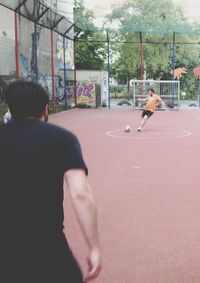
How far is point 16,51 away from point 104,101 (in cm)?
1391

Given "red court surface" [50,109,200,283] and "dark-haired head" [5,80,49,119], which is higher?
"dark-haired head" [5,80,49,119]

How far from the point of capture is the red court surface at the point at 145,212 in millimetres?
4262

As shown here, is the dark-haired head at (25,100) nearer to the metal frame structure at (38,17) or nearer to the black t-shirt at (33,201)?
the black t-shirt at (33,201)

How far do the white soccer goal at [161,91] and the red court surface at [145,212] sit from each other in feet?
51.3

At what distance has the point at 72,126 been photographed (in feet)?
59.1

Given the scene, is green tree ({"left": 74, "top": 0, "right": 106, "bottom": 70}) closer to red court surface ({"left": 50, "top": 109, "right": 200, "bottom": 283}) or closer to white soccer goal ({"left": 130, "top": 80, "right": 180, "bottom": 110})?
white soccer goal ({"left": 130, "top": 80, "right": 180, "bottom": 110})

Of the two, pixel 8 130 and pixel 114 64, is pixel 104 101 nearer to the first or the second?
pixel 114 64

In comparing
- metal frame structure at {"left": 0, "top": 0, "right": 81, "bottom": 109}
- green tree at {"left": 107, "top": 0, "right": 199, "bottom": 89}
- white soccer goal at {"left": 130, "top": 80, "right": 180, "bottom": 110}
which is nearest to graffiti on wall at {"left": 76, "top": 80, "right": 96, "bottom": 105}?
white soccer goal at {"left": 130, "top": 80, "right": 180, "bottom": 110}

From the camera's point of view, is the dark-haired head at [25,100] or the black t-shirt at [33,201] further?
the dark-haired head at [25,100]

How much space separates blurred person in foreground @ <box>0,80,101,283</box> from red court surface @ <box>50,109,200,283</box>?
186 centimetres

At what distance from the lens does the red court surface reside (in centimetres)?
426

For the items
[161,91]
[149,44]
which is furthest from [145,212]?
[149,44]

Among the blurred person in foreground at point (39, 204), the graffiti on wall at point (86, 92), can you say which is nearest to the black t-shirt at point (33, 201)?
the blurred person in foreground at point (39, 204)

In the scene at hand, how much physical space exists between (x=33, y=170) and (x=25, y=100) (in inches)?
14.0
